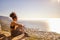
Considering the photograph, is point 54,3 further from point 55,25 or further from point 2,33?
point 2,33

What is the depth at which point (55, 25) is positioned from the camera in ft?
5.07

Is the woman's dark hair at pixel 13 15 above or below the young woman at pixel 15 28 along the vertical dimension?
above

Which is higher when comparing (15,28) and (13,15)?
(13,15)

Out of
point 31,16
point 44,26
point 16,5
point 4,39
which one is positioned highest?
point 16,5

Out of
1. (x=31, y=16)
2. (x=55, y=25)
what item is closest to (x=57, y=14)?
(x=55, y=25)

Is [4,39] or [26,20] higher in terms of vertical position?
[26,20]

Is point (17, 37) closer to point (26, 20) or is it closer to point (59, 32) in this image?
point (26, 20)

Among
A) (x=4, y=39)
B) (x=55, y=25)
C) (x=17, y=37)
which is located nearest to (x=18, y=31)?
(x=17, y=37)

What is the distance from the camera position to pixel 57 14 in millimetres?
1572

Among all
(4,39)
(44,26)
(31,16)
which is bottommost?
(4,39)

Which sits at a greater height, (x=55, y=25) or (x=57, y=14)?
(x=57, y=14)

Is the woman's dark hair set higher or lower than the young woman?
higher

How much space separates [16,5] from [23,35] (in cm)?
41

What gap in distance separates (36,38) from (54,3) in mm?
513
